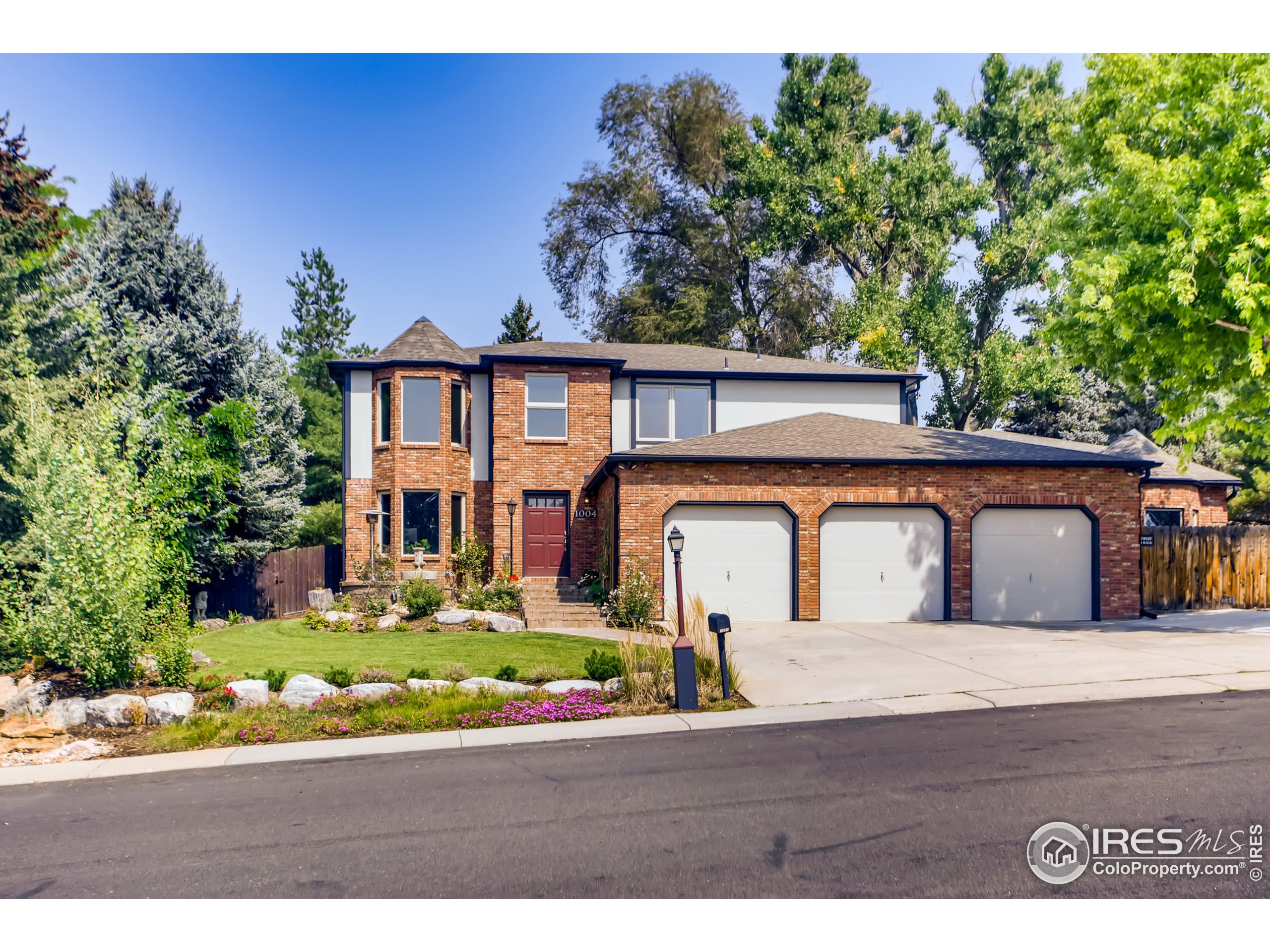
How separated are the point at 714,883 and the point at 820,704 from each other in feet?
17.9

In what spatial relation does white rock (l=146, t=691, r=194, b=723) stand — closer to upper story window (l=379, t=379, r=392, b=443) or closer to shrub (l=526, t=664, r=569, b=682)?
shrub (l=526, t=664, r=569, b=682)

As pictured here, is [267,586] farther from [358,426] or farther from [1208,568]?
[1208,568]

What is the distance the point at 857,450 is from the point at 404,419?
12.5 m

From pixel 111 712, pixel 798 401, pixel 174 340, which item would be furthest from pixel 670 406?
pixel 111 712

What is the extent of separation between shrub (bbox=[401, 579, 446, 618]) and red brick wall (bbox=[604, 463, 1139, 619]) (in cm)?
631

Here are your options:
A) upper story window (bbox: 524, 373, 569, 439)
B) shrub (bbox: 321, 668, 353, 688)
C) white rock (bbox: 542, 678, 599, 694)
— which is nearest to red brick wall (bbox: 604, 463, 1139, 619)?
upper story window (bbox: 524, 373, 569, 439)

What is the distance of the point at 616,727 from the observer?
958 centimetres

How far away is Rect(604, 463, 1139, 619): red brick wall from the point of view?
17.8 metres

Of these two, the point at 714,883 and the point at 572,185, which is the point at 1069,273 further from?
the point at 572,185

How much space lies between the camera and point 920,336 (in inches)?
1356

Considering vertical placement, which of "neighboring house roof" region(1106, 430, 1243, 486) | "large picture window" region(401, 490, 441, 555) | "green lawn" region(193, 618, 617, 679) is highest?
"neighboring house roof" region(1106, 430, 1243, 486)

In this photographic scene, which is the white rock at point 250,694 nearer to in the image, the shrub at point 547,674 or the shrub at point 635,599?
the shrub at point 547,674

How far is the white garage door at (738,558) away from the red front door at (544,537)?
5.19 meters

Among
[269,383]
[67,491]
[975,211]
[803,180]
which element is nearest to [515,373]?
[269,383]
